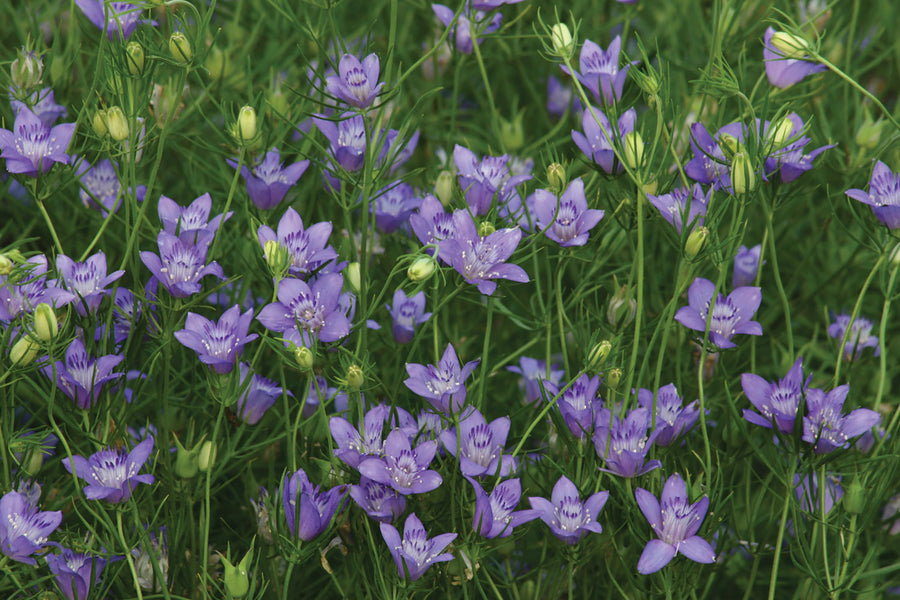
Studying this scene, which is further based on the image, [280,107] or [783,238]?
[783,238]

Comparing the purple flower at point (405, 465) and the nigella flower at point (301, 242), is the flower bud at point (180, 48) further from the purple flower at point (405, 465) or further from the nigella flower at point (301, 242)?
the purple flower at point (405, 465)

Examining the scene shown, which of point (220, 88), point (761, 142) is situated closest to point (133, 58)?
point (220, 88)

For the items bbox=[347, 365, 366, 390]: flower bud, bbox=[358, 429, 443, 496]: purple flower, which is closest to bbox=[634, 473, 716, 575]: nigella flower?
bbox=[358, 429, 443, 496]: purple flower

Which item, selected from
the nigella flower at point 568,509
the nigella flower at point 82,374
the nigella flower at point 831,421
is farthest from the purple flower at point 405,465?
the nigella flower at point 831,421

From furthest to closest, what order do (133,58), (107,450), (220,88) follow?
(220,88) < (133,58) < (107,450)

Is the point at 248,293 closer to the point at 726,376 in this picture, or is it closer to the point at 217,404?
the point at 217,404

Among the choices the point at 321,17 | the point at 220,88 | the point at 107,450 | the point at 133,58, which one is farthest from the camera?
the point at 220,88

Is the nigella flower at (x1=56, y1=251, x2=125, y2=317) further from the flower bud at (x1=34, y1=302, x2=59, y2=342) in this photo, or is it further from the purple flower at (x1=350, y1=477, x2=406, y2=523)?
the purple flower at (x1=350, y1=477, x2=406, y2=523)
